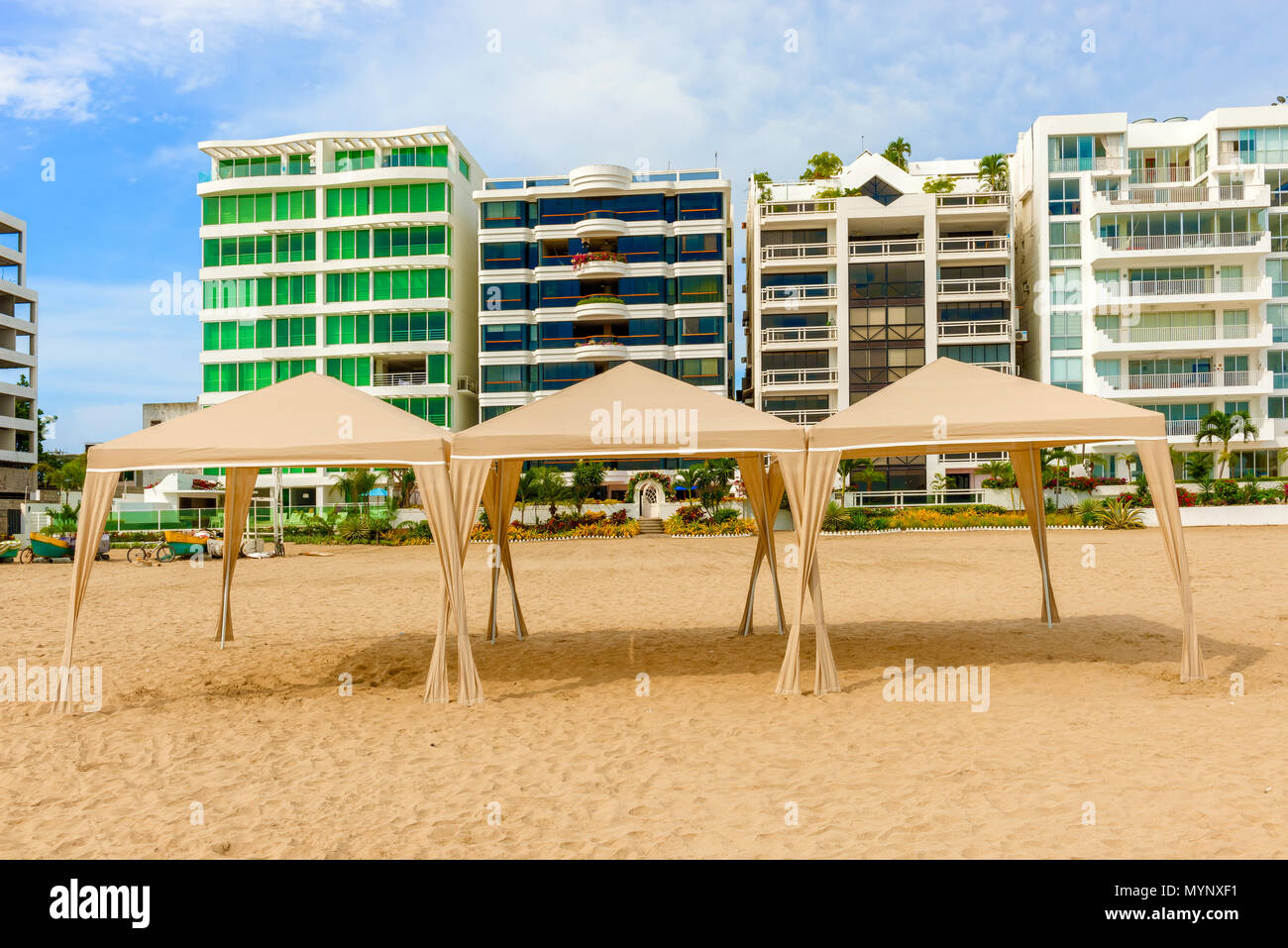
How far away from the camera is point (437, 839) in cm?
505

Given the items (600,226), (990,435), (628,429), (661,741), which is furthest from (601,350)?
(661,741)

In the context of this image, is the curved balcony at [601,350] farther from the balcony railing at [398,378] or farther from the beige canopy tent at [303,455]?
the beige canopy tent at [303,455]

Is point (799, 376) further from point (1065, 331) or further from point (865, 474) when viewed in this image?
point (1065, 331)

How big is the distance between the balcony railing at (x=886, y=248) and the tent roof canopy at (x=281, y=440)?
4156 cm

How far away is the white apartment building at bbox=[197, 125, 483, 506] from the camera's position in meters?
47.2

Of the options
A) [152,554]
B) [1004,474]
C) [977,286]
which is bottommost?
[152,554]

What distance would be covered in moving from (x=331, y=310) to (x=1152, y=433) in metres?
45.7

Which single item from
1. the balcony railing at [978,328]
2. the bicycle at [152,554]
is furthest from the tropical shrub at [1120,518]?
the bicycle at [152,554]

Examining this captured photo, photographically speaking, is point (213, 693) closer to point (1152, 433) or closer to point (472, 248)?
point (1152, 433)

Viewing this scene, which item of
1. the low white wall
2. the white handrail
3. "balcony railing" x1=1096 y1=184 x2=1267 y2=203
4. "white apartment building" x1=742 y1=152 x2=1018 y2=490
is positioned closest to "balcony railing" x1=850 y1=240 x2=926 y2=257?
"white apartment building" x1=742 y1=152 x2=1018 y2=490

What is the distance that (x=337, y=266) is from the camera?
156 ft

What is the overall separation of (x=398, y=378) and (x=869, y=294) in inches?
1032

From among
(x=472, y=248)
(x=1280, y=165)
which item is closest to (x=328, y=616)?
(x=472, y=248)

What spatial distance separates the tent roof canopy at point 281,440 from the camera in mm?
8539
